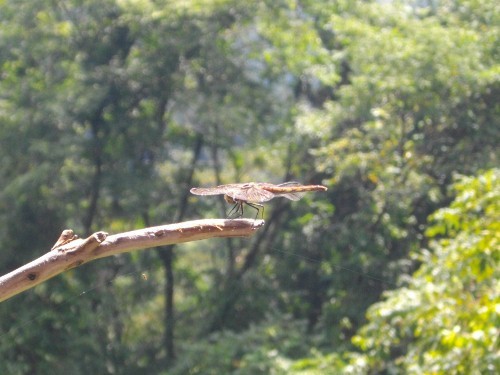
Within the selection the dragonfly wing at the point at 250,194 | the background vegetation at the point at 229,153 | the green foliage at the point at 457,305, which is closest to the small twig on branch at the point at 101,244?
the dragonfly wing at the point at 250,194

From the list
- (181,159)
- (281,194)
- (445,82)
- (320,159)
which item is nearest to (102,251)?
(281,194)

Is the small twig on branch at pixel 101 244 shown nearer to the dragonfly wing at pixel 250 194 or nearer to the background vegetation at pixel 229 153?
the dragonfly wing at pixel 250 194

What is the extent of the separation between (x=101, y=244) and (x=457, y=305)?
328 cm

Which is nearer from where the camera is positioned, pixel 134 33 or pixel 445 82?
pixel 445 82

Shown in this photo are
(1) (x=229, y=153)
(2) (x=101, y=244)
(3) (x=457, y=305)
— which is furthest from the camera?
(1) (x=229, y=153)

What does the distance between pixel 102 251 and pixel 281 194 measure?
0.85m

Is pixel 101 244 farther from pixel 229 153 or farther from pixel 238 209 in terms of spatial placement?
pixel 229 153

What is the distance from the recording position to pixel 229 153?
11445 mm

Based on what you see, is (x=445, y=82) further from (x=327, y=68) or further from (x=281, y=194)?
(x=281, y=194)

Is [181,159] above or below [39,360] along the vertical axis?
above

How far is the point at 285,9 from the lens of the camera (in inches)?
432

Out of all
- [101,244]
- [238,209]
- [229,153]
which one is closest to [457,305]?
[238,209]

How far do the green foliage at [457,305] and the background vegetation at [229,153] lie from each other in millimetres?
1847

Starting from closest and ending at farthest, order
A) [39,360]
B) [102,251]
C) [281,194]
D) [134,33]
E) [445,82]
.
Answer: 1. [102,251]
2. [281,194]
3. [445,82]
4. [39,360]
5. [134,33]
